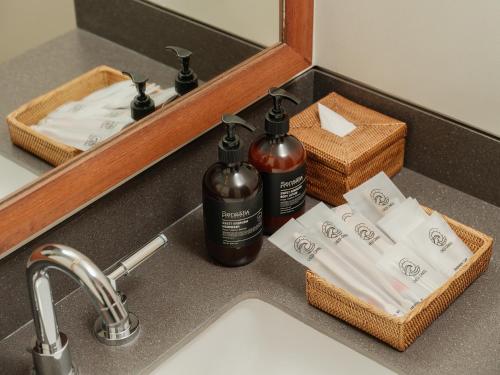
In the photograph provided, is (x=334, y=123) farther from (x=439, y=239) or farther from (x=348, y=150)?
(x=439, y=239)

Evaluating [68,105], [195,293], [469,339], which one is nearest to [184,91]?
[68,105]

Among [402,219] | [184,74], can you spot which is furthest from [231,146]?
[402,219]

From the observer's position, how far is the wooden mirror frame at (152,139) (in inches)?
41.5

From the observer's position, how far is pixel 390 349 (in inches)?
43.4

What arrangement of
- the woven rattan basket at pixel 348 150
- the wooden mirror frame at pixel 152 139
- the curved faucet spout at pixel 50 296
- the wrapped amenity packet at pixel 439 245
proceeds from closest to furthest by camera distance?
1. the curved faucet spout at pixel 50 296
2. the wooden mirror frame at pixel 152 139
3. the wrapped amenity packet at pixel 439 245
4. the woven rattan basket at pixel 348 150

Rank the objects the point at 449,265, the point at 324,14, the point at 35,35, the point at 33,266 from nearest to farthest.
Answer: the point at 33,266 < the point at 35,35 < the point at 449,265 < the point at 324,14

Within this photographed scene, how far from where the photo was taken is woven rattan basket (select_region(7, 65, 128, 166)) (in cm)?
108

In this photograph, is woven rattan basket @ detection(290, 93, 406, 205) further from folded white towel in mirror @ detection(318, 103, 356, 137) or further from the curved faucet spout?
the curved faucet spout

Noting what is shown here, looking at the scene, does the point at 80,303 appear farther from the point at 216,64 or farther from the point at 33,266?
the point at 216,64

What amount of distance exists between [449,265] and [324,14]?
0.47 meters

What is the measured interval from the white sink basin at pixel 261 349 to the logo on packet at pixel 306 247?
0.09 metres

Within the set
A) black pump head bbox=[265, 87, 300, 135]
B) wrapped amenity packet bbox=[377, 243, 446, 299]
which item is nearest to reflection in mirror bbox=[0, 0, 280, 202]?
black pump head bbox=[265, 87, 300, 135]

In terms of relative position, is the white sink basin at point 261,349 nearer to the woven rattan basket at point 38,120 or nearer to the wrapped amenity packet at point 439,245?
the wrapped amenity packet at point 439,245

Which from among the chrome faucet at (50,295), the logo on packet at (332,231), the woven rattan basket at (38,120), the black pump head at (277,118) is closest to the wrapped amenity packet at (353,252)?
the logo on packet at (332,231)
